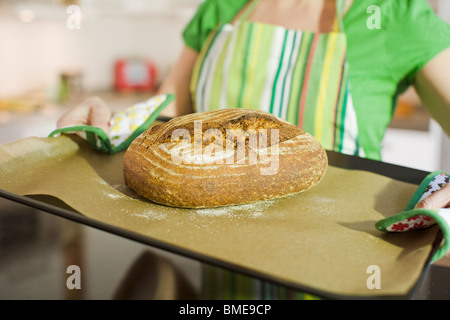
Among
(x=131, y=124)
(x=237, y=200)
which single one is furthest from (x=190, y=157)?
(x=131, y=124)

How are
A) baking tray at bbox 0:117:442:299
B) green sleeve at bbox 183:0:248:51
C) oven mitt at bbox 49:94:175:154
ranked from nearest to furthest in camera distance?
baking tray at bbox 0:117:442:299 → oven mitt at bbox 49:94:175:154 → green sleeve at bbox 183:0:248:51

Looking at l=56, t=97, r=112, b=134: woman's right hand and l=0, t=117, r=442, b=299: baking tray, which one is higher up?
l=56, t=97, r=112, b=134: woman's right hand

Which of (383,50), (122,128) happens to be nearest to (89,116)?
(122,128)

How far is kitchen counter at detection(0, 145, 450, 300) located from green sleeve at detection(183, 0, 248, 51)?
53 cm

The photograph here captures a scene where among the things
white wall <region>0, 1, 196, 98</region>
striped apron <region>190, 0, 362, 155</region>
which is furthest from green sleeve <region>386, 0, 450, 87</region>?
white wall <region>0, 1, 196, 98</region>

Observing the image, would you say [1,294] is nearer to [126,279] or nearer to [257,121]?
[126,279]

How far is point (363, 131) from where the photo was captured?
0.90 m

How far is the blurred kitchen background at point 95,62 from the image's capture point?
1.91 m

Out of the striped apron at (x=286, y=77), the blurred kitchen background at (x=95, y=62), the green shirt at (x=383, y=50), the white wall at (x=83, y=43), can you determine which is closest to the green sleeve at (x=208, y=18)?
the striped apron at (x=286, y=77)

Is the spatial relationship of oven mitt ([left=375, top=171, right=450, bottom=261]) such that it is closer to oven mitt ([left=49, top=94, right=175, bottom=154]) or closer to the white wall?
oven mitt ([left=49, top=94, right=175, bottom=154])

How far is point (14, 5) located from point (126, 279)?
1.83 metres

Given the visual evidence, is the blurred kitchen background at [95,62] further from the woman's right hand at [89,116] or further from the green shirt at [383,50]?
the green shirt at [383,50]

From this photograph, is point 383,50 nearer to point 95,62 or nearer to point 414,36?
point 414,36

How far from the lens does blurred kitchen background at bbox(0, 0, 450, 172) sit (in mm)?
1914
